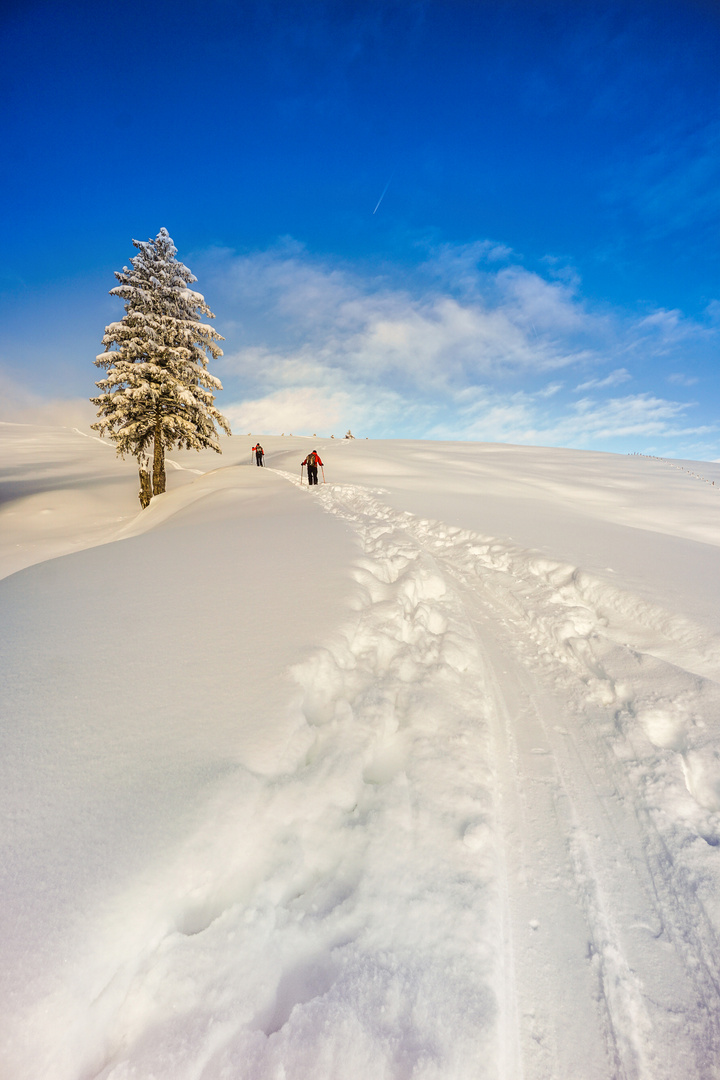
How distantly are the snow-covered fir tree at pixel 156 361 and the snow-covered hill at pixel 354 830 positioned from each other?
11579mm

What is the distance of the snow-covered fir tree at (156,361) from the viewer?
48.2 feet

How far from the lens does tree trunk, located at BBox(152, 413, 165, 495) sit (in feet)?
51.2

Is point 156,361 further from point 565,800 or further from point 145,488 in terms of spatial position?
point 565,800

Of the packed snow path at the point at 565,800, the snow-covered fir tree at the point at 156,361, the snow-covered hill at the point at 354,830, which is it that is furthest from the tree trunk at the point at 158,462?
the packed snow path at the point at 565,800

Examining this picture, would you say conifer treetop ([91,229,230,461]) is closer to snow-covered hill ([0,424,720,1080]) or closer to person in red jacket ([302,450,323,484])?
person in red jacket ([302,450,323,484])

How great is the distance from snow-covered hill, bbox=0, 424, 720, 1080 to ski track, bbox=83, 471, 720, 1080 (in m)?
0.01

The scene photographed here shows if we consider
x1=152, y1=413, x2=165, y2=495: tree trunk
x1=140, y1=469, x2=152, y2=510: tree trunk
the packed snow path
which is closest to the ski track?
the packed snow path

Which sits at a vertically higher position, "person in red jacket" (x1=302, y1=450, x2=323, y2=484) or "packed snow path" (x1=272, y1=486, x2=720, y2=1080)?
"person in red jacket" (x1=302, y1=450, x2=323, y2=484)

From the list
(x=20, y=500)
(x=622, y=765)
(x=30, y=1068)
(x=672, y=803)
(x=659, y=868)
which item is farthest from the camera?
→ (x=20, y=500)

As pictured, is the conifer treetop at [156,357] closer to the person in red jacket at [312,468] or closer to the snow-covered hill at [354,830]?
the person in red jacket at [312,468]

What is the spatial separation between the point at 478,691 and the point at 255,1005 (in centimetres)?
269

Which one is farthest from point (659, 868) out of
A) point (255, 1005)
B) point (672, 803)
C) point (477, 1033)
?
point (255, 1005)

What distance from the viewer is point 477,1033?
1.84m

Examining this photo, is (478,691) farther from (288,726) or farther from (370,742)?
(288,726)
